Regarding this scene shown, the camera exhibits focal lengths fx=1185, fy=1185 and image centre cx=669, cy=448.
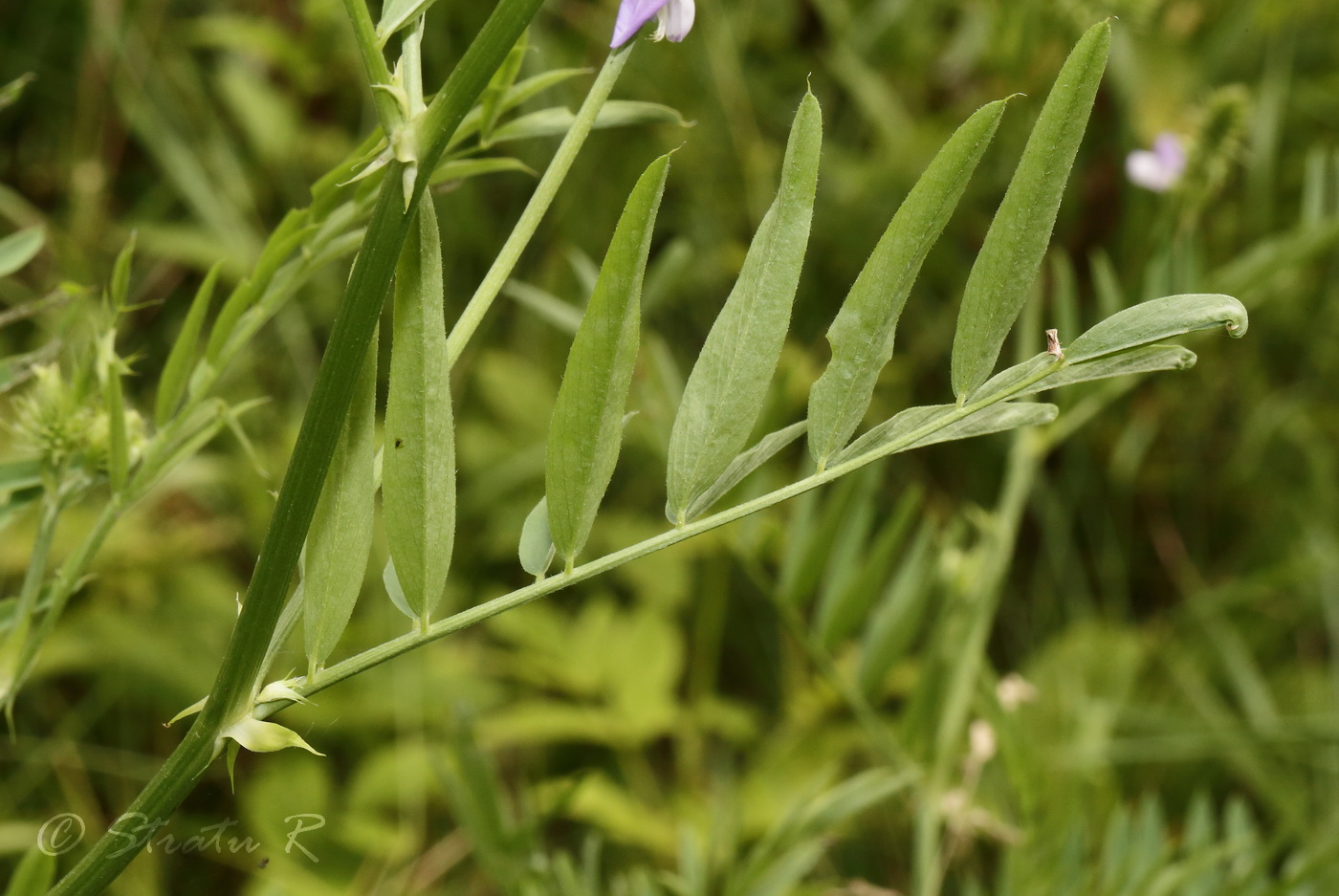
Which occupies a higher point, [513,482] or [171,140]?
[171,140]

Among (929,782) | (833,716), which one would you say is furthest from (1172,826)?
(929,782)

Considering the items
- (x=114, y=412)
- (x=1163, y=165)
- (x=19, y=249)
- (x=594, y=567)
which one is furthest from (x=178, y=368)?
(x=1163, y=165)

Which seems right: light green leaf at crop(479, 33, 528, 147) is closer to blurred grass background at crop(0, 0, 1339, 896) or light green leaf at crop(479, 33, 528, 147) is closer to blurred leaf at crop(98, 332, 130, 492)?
blurred leaf at crop(98, 332, 130, 492)

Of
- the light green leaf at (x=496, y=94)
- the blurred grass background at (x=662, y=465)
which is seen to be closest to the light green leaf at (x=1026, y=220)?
the light green leaf at (x=496, y=94)

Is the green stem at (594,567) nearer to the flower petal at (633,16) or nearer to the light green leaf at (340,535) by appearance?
the light green leaf at (340,535)

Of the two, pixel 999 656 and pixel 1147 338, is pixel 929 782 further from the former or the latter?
pixel 999 656
